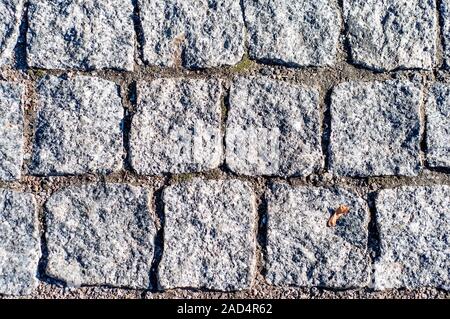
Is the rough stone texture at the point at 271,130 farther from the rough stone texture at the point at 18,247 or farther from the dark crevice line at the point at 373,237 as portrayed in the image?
the rough stone texture at the point at 18,247

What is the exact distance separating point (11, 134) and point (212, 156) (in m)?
0.77

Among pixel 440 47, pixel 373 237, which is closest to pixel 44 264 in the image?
pixel 373 237

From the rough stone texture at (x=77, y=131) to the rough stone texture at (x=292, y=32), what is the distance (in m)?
0.61

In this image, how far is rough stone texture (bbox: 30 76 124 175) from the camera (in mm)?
2521

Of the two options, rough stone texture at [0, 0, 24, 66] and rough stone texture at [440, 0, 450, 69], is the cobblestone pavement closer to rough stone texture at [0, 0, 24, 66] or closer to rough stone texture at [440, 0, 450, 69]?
rough stone texture at [0, 0, 24, 66]

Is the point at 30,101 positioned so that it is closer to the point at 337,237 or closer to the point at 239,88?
the point at 239,88

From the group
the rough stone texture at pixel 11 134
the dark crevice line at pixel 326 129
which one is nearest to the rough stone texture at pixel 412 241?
the dark crevice line at pixel 326 129

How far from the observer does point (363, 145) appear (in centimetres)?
256

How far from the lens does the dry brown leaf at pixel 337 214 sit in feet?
8.32

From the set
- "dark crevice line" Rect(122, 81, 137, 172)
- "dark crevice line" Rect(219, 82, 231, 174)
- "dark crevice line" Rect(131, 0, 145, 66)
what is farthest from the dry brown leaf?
"dark crevice line" Rect(131, 0, 145, 66)

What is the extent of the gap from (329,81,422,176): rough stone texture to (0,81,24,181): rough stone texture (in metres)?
1.20

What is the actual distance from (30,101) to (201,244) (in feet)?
2.81

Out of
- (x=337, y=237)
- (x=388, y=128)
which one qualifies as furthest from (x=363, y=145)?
(x=337, y=237)

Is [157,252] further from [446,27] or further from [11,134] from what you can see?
[446,27]
